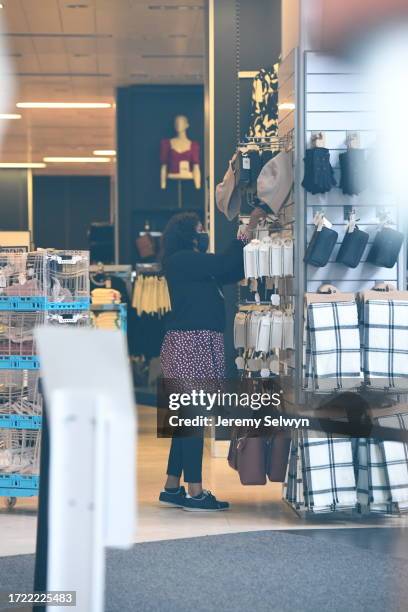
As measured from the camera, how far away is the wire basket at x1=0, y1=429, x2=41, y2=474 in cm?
520

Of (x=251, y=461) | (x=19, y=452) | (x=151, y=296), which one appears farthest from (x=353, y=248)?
(x=151, y=296)

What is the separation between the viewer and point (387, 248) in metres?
4.87

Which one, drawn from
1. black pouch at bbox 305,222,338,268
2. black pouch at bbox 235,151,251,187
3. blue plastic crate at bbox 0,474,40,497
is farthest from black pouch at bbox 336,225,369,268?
blue plastic crate at bbox 0,474,40,497

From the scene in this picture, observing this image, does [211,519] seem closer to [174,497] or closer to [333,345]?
[174,497]

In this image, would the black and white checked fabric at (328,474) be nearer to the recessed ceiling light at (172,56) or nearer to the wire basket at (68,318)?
the wire basket at (68,318)

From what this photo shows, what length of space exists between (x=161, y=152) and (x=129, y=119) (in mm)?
658

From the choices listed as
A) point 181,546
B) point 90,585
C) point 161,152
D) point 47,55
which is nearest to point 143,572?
point 181,546

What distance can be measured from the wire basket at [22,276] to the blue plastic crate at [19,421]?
55 cm

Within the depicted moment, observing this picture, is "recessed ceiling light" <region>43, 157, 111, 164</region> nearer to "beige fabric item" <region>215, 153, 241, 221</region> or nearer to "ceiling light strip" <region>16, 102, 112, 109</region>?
"ceiling light strip" <region>16, 102, 112, 109</region>

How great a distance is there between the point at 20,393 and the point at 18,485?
1.48 feet

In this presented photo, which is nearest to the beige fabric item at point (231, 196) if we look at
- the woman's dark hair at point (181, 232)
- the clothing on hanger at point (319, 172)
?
the woman's dark hair at point (181, 232)

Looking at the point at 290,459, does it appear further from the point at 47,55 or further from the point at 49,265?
the point at 47,55

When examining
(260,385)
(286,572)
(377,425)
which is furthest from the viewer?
(260,385)

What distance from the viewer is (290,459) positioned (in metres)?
5.07
